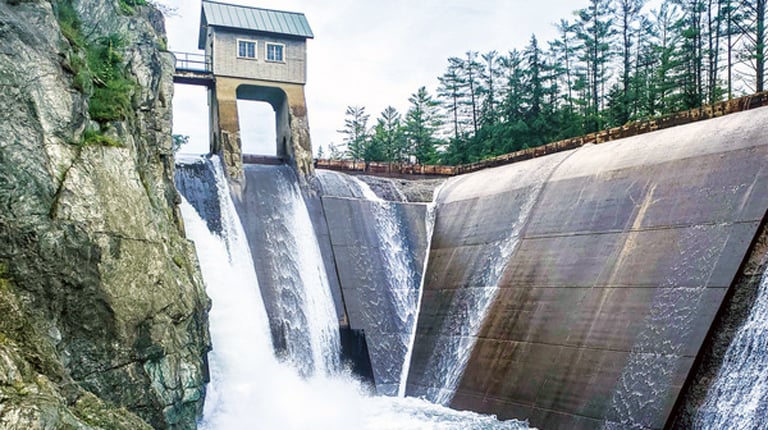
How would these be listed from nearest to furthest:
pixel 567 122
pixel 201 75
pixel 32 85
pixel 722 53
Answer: pixel 32 85 < pixel 201 75 < pixel 722 53 < pixel 567 122

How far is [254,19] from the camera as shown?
65.2 ft

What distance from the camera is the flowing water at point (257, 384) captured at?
438 inches

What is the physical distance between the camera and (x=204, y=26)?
20.4 metres

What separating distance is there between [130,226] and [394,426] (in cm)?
534

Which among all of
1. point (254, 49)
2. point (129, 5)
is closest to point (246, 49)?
point (254, 49)

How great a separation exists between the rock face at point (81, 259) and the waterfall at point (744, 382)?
710 centimetres

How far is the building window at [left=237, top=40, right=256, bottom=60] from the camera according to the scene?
19234mm

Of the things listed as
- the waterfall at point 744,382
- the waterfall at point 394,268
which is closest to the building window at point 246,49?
the waterfall at point 394,268

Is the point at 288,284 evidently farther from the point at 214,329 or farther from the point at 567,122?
the point at 567,122

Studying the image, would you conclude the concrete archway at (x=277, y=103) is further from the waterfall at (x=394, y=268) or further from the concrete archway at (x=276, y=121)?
the waterfall at (x=394, y=268)

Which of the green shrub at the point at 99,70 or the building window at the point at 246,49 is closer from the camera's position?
the green shrub at the point at 99,70

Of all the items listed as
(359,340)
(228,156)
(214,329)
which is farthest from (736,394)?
(228,156)

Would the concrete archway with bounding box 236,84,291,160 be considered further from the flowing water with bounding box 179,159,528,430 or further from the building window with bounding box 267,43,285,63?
the flowing water with bounding box 179,159,528,430

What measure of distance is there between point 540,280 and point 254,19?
1221cm
